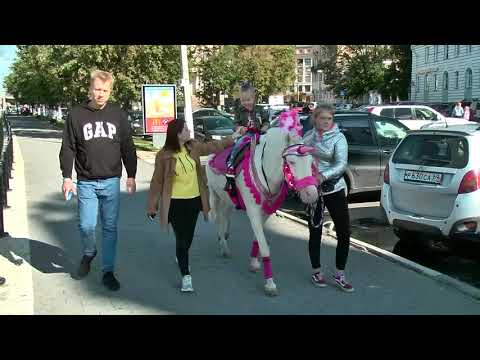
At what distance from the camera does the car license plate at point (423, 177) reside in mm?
6505

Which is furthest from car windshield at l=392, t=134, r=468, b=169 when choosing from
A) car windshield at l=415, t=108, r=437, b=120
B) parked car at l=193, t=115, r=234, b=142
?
car windshield at l=415, t=108, r=437, b=120

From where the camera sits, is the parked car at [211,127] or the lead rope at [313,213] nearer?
the lead rope at [313,213]

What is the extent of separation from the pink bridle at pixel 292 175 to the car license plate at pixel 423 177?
2.36m

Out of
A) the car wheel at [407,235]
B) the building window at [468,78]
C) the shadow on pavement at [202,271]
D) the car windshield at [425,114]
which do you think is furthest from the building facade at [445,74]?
the shadow on pavement at [202,271]

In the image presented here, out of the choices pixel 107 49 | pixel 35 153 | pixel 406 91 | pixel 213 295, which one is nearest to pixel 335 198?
pixel 213 295

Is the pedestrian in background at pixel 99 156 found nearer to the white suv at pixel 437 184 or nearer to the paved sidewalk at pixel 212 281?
the paved sidewalk at pixel 212 281

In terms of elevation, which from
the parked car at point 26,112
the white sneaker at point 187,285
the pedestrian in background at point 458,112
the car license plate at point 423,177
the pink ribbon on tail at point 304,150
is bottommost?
the parked car at point 26,112

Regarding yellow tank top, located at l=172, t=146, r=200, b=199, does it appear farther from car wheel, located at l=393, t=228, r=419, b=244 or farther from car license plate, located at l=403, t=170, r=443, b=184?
car wheel, located at l=393, t=228, r=419, b=244

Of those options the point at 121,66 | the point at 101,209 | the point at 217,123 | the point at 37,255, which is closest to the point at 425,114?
the point at 217,123

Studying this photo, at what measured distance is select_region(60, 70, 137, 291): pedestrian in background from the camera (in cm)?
517

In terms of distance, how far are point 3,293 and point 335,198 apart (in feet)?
11.3

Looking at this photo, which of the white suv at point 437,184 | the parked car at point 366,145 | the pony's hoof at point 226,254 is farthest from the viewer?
the parked car at point 366,145

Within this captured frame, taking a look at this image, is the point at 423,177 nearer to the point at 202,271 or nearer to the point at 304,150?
the point at 304,150
